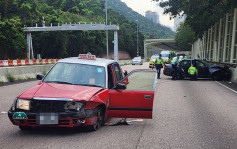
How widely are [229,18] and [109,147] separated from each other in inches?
1063

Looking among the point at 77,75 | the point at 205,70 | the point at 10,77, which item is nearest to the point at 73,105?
the point at 77,75

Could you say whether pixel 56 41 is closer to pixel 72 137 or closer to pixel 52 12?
pixel 52 12

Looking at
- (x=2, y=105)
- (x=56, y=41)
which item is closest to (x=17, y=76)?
(x=2, y=105)

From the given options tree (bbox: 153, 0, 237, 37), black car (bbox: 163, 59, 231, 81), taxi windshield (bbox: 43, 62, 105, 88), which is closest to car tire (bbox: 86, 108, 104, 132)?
taxi windshield (bbox: 43, 62, 105, 88)

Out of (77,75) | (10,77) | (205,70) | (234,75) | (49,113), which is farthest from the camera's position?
(205,70)

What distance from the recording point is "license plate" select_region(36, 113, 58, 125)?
5141 millimetres

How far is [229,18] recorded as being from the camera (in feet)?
92.5

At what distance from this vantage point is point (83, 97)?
533 centimetres

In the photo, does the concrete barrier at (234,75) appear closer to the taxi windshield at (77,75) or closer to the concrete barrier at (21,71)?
the concrete barrier at (21,71)

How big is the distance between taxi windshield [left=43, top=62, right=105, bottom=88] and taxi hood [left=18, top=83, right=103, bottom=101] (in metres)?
0.26

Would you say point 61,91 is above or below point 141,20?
below

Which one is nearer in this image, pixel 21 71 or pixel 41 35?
pixel 21 71

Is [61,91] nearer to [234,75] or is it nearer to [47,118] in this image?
[47,118]

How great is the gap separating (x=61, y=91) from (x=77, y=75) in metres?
0.97
